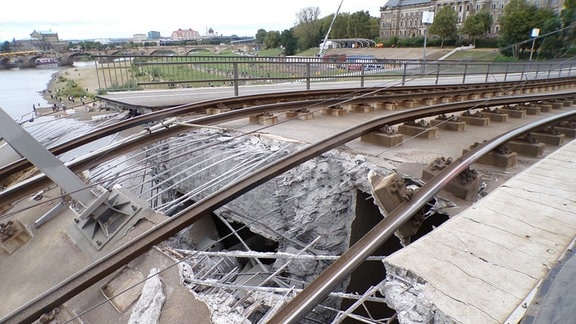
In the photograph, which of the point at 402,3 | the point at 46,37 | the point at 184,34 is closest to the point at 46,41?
the point at 46,37

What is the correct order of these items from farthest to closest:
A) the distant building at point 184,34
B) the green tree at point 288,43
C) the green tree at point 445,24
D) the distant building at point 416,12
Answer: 1. the distant building at point 184,34
2. the green tree at point 288,43
3. the distant building at point 416,12
4. the green tree at point 445,24

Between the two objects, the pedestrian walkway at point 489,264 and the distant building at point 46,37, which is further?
the distant building at point 46,37

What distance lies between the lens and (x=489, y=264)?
2158 mm

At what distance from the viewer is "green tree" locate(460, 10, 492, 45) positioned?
68.8 metres

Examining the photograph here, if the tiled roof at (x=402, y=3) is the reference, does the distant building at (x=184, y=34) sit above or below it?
below

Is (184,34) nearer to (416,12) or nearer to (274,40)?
(274,40)

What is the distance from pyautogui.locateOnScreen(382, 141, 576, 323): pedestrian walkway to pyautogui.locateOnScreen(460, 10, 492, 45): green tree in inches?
3085

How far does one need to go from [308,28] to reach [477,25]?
122 ft

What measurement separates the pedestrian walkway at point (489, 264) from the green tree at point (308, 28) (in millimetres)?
87940

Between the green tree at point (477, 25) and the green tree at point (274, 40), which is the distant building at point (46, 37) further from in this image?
the green tree at point (477, 25)

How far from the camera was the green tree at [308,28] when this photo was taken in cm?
8625

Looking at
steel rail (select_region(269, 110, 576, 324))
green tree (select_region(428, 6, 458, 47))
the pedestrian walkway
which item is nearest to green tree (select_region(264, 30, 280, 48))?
green tree (select_region(428, 6, 458, 47))

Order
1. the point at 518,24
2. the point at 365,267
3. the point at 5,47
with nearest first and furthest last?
the point at 365,267
the point at 518,24
the point at 5,47

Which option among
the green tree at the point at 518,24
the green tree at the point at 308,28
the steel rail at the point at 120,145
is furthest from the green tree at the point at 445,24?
the steel rail at the point at 120,145
